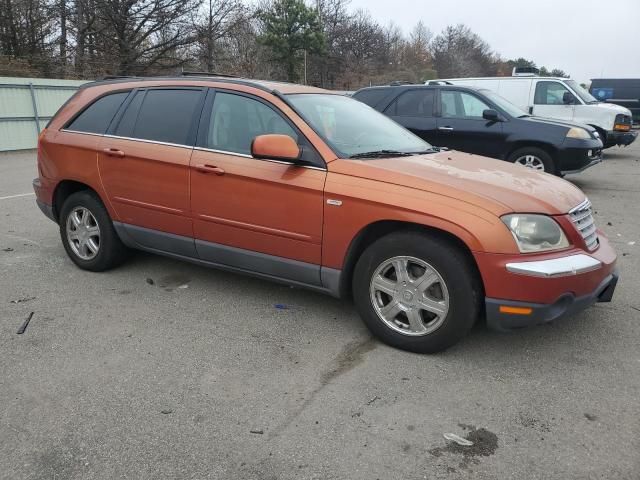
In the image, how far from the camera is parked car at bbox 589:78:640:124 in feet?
79.8

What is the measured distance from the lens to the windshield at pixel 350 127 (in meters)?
3.88

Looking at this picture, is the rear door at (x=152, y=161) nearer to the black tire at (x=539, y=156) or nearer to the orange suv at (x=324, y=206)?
the orange suv at (x=324, y=206)

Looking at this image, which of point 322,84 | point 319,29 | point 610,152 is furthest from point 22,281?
point 322,84

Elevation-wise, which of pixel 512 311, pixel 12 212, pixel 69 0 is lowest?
pixel 12 212

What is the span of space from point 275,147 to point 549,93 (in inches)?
443

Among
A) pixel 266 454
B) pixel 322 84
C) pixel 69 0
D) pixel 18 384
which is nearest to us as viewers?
pixel 266 454

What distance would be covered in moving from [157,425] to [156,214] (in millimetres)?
2096

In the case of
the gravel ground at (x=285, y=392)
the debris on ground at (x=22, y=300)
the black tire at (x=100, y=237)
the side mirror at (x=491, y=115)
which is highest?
the side mirror at (x=491, y=115)

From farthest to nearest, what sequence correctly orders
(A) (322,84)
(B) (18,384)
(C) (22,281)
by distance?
(A) (322,84) → (C) (22,281) → (B) (18,384)

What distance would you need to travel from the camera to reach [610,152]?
16484mm

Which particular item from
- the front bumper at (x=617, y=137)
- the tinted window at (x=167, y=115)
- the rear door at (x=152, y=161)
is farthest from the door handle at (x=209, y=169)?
the front bumper at (x=617, y=137)

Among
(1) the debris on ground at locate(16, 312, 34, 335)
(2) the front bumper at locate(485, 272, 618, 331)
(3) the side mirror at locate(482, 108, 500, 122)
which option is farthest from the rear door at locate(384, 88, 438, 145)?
(1) the debris on ground at locate(16, 312, 34, 335)

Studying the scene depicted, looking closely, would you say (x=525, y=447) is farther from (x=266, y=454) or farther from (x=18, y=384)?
(x=18, y=384)

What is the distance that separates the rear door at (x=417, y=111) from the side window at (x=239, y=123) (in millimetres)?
5656
